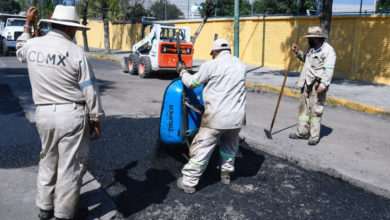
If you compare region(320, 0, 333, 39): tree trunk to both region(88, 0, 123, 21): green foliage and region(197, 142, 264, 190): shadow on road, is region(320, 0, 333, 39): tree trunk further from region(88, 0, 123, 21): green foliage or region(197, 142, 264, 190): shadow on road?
region(88, 0, 123, 21): green foliage

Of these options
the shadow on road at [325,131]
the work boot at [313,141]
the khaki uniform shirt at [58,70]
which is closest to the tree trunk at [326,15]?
the shadow on road at [325,131]

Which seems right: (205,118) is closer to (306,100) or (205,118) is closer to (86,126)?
(86,126)

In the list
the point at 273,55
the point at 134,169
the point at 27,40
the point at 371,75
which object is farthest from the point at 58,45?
the point at 273,55

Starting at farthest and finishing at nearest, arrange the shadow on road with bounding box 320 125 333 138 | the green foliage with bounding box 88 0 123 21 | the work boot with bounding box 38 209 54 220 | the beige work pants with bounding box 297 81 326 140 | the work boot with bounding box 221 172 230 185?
1. the green foliage with bounding box 88 0 123 21
2. the shadow on road with bounding box 320 125 333 138
3. the beige work pants with bounding box 297 81 326 140
4. the work boot with bounding box 221 172 230 185
5. the work boot with bounding box 38 209 54 220

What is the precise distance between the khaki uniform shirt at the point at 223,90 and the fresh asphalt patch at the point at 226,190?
0.83 m

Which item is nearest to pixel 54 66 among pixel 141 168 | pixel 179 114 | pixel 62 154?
pixel 62 154

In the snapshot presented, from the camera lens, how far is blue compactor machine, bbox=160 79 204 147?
171 inches

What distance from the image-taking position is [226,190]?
403cm

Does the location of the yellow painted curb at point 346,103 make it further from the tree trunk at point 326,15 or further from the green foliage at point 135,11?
the green foliage at point 135,11

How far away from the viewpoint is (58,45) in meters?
2.78

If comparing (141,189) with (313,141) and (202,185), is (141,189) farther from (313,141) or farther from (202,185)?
(313,141)

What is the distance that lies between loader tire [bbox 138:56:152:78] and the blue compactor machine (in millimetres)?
8908

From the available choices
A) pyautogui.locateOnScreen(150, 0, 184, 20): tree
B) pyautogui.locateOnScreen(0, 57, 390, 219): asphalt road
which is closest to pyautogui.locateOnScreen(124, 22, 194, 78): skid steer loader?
pyautogui.locateOnScreen(0, 57, 390, 219): asphalt road

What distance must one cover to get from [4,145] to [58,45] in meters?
3.16
